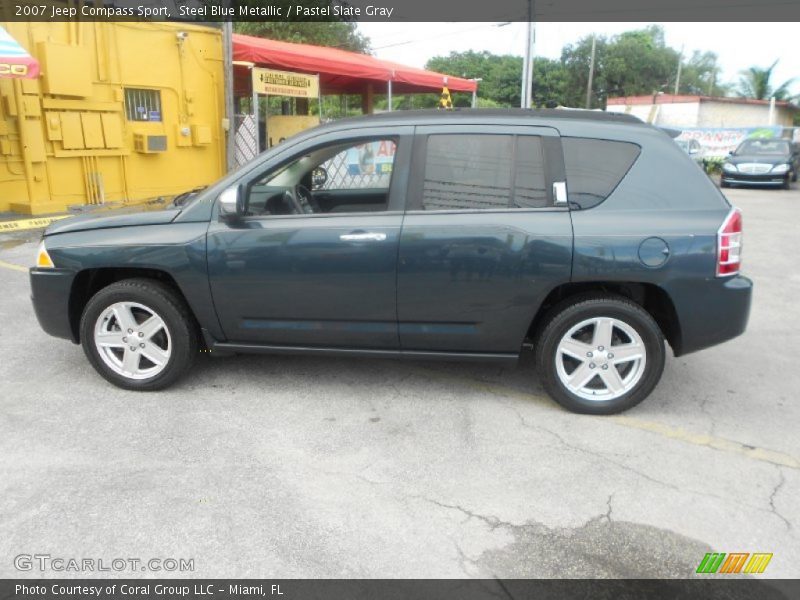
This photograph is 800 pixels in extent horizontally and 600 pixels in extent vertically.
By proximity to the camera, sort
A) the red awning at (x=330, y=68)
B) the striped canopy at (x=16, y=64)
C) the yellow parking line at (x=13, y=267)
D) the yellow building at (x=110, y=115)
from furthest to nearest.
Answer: the red awning at (x=330, y=68), the yellow building at (x=110, y=115), the striped canopy at (x=16, y=64), the yellow parking line at (x=13, y=267)

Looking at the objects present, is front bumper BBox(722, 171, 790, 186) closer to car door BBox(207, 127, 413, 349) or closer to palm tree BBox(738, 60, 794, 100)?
car door BBox(207, 127, 413, 349)

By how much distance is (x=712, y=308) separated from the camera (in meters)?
3.65

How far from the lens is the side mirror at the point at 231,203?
12.2ft

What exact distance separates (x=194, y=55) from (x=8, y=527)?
11964 mm

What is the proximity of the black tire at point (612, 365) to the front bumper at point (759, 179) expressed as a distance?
1939cm

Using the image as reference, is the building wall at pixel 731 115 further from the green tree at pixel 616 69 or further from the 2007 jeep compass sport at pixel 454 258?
the 2007 jeep compass sport at pixel 454 258

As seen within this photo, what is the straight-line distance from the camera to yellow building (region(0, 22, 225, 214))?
34.1 ft

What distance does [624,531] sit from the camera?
9.20 feet

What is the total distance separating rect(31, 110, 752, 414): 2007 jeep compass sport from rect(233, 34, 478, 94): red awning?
9829 millimetres

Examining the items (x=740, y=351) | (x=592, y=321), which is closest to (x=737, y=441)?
(x=592, y=321)

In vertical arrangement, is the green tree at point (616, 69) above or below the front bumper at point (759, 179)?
above

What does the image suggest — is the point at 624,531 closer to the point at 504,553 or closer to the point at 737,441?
the point at 504,553

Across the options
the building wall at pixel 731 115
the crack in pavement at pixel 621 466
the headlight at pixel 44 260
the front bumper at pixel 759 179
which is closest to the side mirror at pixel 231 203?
the headlight at pixel 44 260

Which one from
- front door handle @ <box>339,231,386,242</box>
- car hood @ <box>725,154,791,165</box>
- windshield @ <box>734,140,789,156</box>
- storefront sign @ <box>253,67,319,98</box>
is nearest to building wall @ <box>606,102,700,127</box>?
windshield @ <box>734,140,789,156</box>
